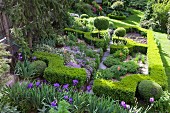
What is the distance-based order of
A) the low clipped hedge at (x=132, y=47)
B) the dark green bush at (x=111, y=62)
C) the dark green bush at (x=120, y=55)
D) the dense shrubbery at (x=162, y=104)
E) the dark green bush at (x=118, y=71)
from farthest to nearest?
the low clipped hedge at (x=132, y=47) < the dark green bush at (x=120, y=55) < the dark green bush at (x=111, y=62) < the dark green bush at (x=118, y=71) < the dense shrubbery at (x=162, y=104)

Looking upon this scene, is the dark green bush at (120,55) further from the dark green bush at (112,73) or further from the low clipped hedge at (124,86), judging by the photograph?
the low clipped hedge at (124,86)

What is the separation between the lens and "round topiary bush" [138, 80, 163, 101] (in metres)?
6.01

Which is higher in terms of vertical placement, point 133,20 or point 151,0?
point 151,0

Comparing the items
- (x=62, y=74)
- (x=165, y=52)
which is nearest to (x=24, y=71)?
(x=62, y=74)

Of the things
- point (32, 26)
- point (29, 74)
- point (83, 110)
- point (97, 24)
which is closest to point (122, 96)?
point (83, 110)

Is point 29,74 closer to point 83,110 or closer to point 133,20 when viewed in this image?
point 83,110

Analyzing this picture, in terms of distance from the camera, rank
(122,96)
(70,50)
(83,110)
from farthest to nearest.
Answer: (70,50)
(122,96)
(83,110)

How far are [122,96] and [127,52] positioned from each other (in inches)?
159

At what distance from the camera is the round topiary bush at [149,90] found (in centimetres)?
601

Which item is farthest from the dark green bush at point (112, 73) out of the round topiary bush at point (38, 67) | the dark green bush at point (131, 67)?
the round topiary bush at point (38, 67)

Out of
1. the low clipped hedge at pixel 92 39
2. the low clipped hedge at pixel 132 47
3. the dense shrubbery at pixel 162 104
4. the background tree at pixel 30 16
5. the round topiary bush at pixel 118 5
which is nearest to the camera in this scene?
the dense shrubbery at pixel 162 104

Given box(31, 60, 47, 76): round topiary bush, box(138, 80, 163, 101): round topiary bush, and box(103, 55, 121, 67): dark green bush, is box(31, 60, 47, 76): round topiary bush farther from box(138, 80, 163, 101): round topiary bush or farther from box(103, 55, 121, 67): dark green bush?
box(138, 80, 163, 101): round topiary bush

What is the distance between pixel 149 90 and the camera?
Result: 6055 mm

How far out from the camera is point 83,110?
16.0 feet
